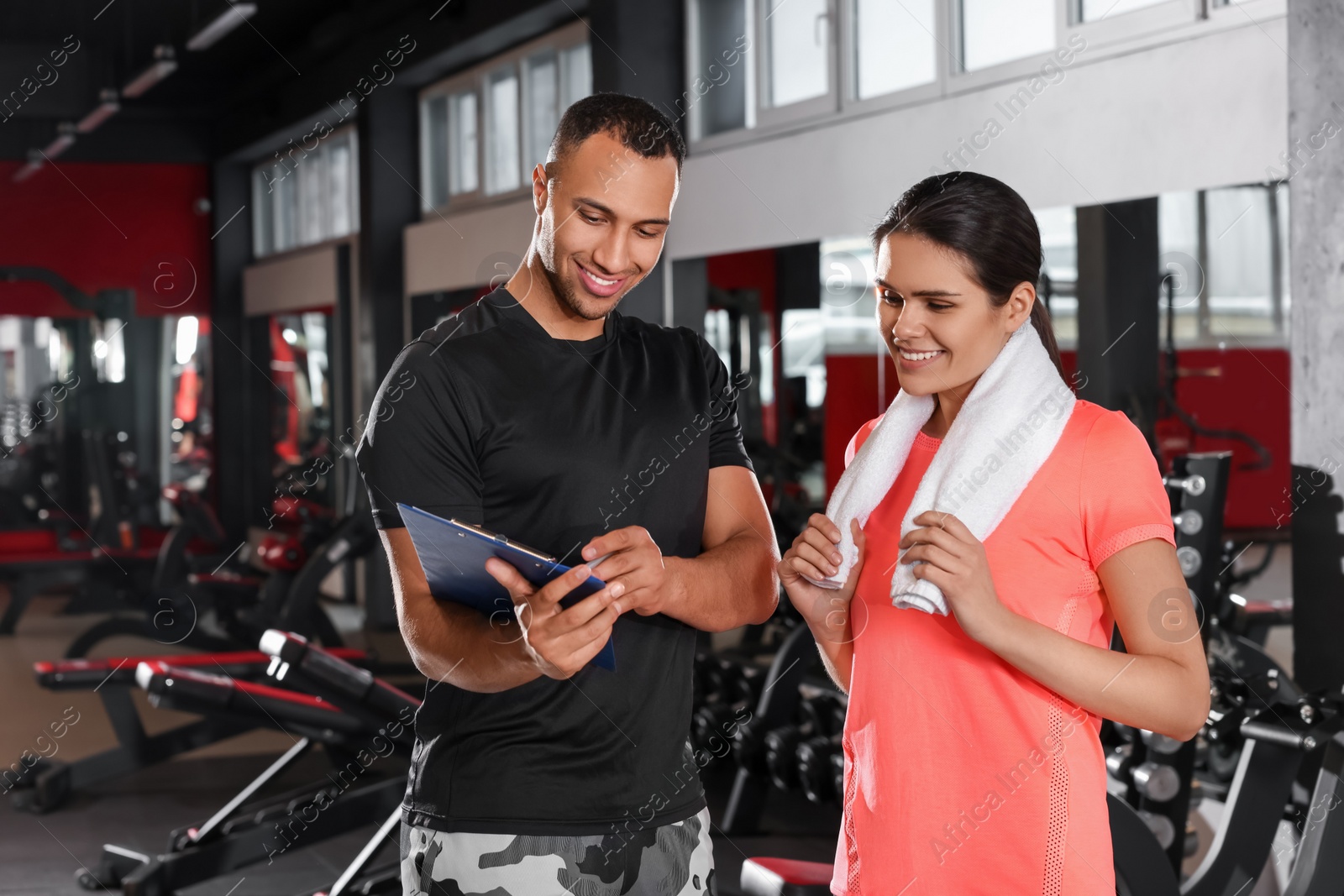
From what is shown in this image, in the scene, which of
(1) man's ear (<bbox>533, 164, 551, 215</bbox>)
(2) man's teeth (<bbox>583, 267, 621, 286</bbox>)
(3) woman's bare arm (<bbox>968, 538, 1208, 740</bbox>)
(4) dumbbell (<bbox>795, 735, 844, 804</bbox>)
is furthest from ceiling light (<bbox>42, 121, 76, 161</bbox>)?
(3) woman's bare arm (<bbox>968, 538, 1208, 740</bbox>)

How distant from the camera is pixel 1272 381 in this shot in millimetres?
3273

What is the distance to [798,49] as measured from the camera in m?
5.00

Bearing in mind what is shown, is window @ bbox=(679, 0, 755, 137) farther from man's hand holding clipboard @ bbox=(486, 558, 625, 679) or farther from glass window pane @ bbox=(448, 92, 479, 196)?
man's hand holding clipboard @ bbox=(486, 558, 625, 679)

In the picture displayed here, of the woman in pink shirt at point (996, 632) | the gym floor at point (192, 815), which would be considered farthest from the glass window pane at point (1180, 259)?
the woman in pink shirt at point (996, 632)

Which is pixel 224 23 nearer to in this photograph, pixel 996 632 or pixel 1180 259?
pixel 1180 259

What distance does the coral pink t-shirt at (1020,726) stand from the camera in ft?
4.19

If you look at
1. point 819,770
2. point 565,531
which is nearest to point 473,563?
point 565,531

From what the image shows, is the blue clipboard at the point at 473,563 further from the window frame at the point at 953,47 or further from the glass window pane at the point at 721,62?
the glass window pane at the point at 721,62

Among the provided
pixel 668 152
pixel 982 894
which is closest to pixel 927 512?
pixel 982 894

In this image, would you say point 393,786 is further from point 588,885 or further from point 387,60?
point 387,60

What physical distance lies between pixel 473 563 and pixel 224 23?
584 centimetres

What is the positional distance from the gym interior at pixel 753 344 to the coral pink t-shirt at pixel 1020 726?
0.69 m

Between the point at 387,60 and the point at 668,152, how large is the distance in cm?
707

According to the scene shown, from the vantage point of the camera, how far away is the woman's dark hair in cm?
134
